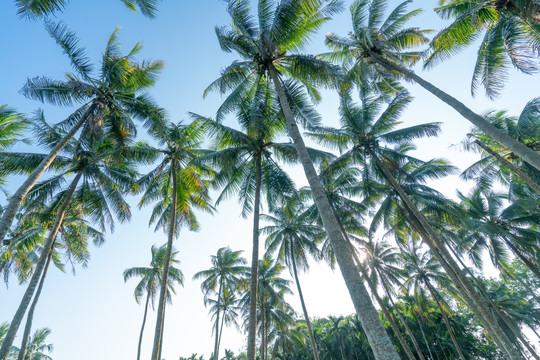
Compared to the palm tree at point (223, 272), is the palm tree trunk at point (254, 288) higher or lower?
lower

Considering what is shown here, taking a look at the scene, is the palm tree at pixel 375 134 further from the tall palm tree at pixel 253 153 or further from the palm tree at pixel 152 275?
the palm tree at pixel 152 275

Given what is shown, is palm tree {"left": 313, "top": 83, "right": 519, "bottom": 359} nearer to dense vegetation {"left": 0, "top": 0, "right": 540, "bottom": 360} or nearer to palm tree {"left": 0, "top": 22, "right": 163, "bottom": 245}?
dense vegetation {"left": 0, "top": 0, "right": 540, "bottom": 360}

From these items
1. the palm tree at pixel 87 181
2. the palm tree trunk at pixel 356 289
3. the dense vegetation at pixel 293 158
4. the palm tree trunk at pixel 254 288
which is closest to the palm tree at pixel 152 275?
the dense vegetation at pixel 293 158

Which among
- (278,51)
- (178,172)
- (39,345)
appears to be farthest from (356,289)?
(39,345)

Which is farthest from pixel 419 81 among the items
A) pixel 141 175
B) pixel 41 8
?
pixel 141 175

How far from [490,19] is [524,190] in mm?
14847

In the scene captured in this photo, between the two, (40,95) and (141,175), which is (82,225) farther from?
(40,95)

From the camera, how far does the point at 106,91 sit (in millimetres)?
10688

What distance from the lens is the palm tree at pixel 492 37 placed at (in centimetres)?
838

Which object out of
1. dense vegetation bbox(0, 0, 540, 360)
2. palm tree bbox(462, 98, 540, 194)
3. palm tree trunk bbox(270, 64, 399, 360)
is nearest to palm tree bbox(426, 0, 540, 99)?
dense vegetation bbox(0, 0, 540, 360)

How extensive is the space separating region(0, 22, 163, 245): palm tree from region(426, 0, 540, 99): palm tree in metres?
12.4

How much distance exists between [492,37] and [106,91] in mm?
15087

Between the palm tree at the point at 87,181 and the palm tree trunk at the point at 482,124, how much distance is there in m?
13.1

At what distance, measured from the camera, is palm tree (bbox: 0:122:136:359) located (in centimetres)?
1202
